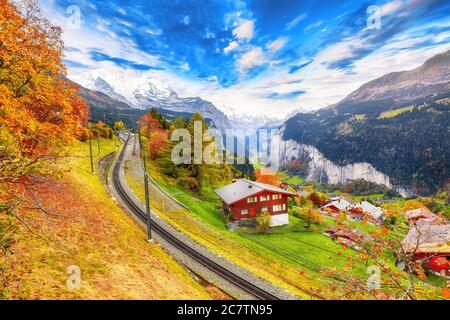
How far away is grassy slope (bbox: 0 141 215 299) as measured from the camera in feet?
38.6

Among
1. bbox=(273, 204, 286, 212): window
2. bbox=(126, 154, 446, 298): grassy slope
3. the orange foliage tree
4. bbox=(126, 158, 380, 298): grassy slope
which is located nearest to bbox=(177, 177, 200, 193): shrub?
bbox=(126, 154, 446, 298): grassy slope

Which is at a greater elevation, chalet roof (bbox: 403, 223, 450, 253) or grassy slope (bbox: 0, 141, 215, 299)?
chalet roof (bbox: 403, 223, 450, 253)

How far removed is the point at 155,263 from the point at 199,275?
14.1 feet

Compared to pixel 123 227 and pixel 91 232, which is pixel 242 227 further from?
pixel 91 232

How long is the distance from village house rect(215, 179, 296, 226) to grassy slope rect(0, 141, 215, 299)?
29918 millimetres

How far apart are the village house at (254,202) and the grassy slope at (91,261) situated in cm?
2992

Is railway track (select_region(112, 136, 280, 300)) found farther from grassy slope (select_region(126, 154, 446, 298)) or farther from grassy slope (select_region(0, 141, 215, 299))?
grassy slope (select_region(126, 154, 446, 298))

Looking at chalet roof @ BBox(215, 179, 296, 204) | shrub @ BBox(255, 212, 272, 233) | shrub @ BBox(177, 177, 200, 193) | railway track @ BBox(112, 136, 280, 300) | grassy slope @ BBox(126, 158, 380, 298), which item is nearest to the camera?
railway track @ BBox(112, 136, 280, 300)

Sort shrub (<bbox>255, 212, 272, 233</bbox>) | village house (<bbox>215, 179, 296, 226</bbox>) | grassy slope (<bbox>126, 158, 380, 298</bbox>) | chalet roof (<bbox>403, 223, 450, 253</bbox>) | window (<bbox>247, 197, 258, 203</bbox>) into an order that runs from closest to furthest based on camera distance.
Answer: chalet roof (<bbox>403, 223, 450, 253</bbox>)
grassy slope (<bbox>126, 158, 380, 298</bbox>)
shrub (<bbox>255, 212, 272, 233</bbox>)
village house (<bbox>215, 179, 296, 226</bbox>)
window (<bbox>247, 197, 258, 203</bbox>)

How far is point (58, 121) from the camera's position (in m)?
21.1

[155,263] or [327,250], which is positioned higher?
[155,263]

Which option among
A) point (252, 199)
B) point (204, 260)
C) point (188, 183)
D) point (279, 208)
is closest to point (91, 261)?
point (204, 260)

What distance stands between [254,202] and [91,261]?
42.3 meters
